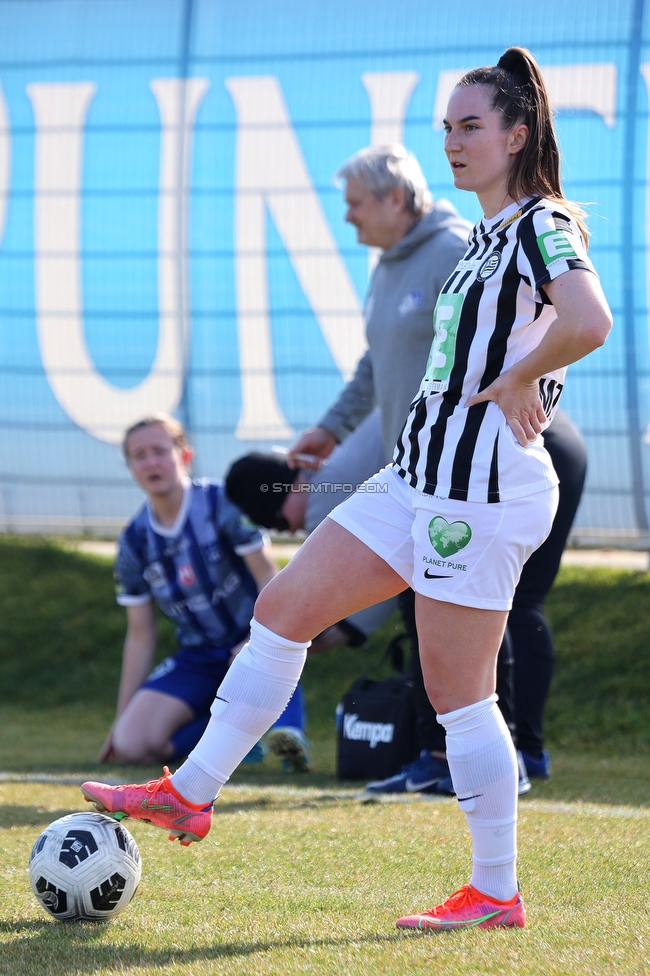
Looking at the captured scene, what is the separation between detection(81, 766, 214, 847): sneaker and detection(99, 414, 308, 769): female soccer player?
7.97ft

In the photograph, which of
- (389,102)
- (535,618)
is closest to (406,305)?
(535,618)

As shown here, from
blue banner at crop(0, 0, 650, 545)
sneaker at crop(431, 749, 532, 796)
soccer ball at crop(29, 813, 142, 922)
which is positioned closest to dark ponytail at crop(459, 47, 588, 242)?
soccer ball at crop(29, 813, 142, 922)

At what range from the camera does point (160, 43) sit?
6.99 m

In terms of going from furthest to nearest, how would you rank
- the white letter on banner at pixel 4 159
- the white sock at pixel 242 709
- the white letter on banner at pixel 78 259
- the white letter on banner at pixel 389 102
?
the white letter on banner at pixel 4 159 → the white letter on banner at pixel 78 259 → the white letter on banner at pixel 389 102 → the white sock at pixel 242 709

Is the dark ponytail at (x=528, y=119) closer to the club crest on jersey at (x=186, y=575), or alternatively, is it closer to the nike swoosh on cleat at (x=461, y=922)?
the nike swoosh on cleat at (x=461, y=922)

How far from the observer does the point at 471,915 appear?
2115mm

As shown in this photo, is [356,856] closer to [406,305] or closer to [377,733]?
[377,733]

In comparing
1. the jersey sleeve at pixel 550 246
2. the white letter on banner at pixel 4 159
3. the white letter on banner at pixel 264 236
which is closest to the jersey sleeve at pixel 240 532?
the white letter on banner at pixel 264 236

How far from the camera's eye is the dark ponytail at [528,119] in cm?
223

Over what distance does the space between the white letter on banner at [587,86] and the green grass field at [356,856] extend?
2694 mm

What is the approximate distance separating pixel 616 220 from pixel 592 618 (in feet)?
7.32

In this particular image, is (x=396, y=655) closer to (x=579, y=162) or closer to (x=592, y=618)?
(x=592, y=618)

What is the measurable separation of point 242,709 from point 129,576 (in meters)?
2.80

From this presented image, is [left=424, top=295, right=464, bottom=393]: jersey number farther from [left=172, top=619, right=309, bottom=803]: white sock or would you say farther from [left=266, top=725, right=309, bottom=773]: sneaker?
[left=266, top=725, right=309, bottom=773]: sneaker
